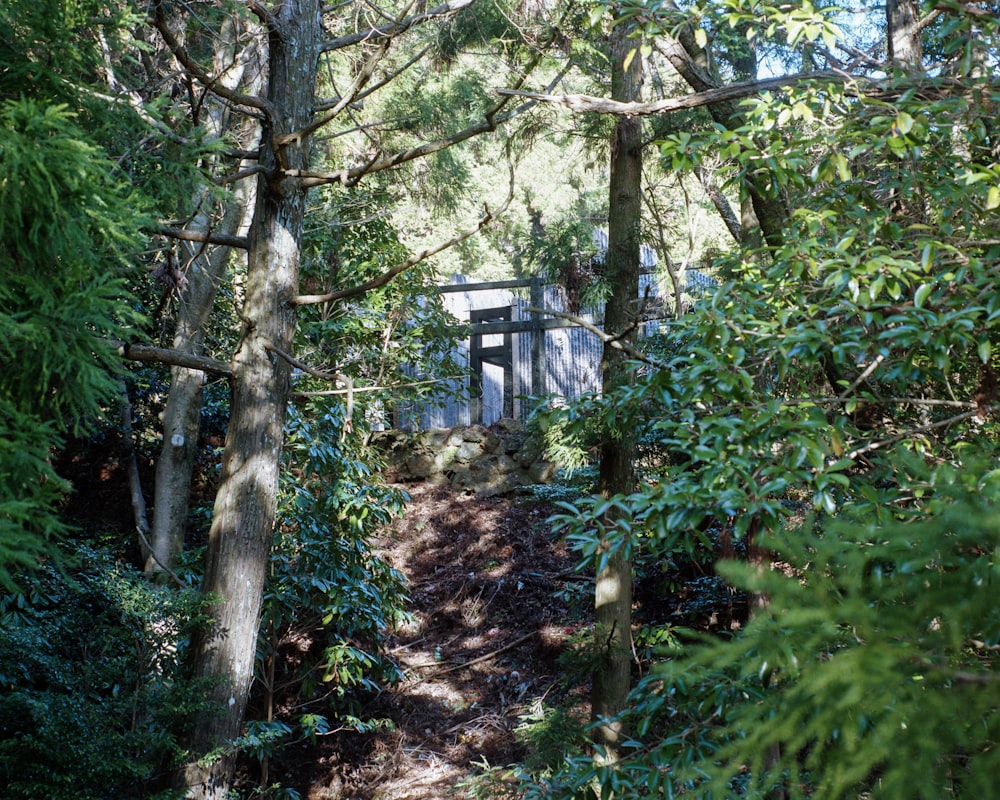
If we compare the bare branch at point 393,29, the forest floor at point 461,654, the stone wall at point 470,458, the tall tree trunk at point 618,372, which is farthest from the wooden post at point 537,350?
the bare branch at point 393,29

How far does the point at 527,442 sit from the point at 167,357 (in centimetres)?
620

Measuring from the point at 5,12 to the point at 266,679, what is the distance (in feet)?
17.3

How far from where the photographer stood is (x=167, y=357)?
470 centimetres

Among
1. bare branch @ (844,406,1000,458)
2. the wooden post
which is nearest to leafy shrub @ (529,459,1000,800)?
bare branch @ (844,406,1000,458)

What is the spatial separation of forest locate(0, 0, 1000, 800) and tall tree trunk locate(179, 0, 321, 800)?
0.9 inches

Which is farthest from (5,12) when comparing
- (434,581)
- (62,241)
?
(434,581)

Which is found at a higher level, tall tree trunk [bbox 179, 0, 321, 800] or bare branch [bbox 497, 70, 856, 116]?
bare branch [bbox 497, 70, 856, 116]

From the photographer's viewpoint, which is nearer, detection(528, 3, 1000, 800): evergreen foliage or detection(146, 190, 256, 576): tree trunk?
detection(528, 3, 1000, 800): evergreen foliage

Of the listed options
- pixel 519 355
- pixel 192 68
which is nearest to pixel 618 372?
pixel 192 68

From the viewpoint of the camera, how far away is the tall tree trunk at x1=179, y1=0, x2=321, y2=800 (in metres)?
4.75

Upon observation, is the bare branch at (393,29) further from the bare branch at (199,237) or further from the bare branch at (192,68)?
the bare branch at (199,237)

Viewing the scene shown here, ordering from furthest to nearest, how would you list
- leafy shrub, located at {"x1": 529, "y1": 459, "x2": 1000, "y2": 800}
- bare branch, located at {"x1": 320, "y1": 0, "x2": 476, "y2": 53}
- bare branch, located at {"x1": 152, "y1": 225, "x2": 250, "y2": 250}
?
bare branch, located at {"x1": 320, "y1": 0, "x2": 476, "y2": 53}, bare branch, located at {"x1": 152, "y1": 225, "x2": 250, "y2": 250}, leafy shrub, located at {"x1": 529, "y1": 459, "x2": 1000, "y2": 800}

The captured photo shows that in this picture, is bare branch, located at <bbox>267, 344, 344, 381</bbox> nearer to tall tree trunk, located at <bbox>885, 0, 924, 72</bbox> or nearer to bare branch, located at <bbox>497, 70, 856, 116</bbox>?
bare branch, located at <bbox>497, 70, 856, 116</bbox>

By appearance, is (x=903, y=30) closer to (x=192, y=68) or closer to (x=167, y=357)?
(x=192, y=68)
